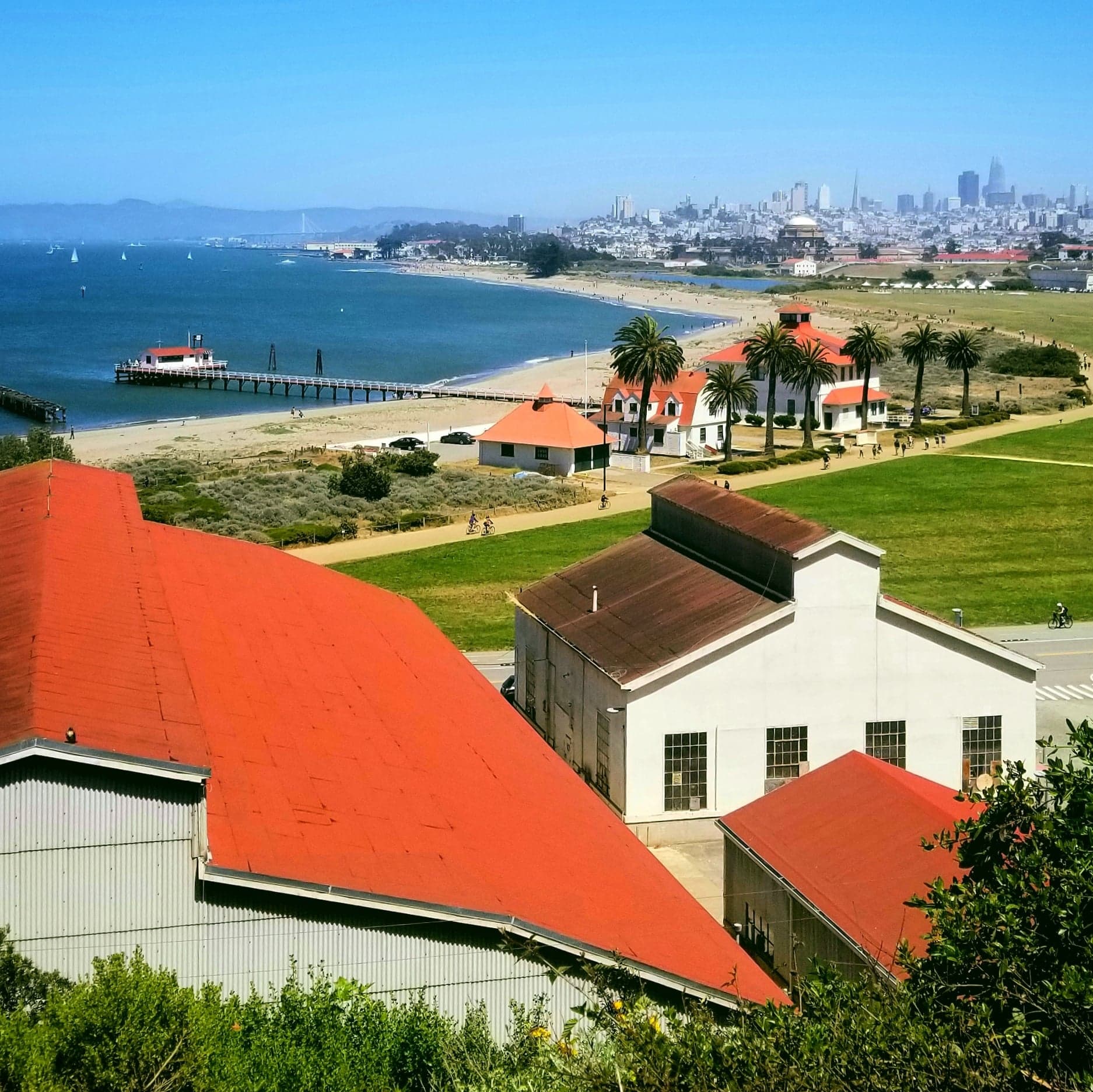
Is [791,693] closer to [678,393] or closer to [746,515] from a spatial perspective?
[746,515]

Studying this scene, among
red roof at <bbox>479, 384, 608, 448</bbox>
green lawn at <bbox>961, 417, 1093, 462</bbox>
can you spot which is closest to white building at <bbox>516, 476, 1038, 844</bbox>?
red roof at <bbox>479, 384, 608, 448</bbox>

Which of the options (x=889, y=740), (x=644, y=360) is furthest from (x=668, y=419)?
(x=889, y=740)

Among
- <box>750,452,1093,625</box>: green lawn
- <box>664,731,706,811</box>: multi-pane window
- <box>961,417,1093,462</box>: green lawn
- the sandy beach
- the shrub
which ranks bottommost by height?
the sandy beach

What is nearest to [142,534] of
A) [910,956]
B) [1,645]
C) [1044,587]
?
[1,645]

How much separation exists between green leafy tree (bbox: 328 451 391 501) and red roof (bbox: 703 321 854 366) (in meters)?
30.9

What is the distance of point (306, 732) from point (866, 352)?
7576 cm

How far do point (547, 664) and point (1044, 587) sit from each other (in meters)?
22.6

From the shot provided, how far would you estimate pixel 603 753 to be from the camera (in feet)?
91.4

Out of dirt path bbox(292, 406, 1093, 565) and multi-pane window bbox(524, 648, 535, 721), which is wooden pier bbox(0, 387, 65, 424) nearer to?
dirt path bbox(292, 406, 1093, 565)

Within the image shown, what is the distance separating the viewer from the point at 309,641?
2280cm

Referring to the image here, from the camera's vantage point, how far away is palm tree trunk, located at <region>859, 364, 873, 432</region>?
89688mm

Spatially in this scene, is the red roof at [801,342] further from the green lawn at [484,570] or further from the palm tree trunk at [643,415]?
the green lawn at [484,570]

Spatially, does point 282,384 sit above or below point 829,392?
below

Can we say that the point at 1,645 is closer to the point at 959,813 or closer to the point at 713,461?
the point at 959,813
